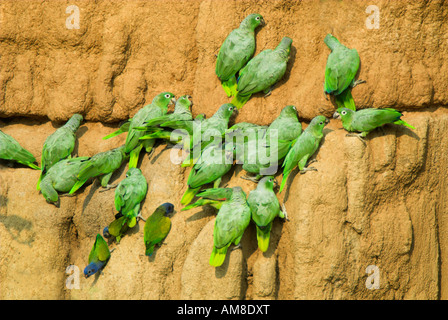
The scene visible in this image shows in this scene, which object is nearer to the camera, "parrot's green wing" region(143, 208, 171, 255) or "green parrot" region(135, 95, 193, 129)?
"parrot's green wing" region(143, 208, 171, 255)

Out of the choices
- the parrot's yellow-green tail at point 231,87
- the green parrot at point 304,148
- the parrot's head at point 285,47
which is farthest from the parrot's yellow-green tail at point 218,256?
the parrot's head at point 285,47

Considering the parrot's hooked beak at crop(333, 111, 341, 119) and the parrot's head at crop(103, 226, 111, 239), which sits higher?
the parrot's hooked beak at crop(333, 111, 341, 119)

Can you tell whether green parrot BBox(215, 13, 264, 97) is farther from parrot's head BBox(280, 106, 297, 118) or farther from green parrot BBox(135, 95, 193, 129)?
parrot's head BBox(280, 106, 297, 118)

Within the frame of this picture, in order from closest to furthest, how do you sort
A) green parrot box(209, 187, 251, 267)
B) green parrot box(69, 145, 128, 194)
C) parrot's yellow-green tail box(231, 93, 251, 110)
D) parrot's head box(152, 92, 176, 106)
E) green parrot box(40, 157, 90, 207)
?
green parrot box(209, 187, 251, 267) < green parrot box(69, 145, 128, 194) < green parrot box(40, 157, 90, 207) < parrot's yellow-green tail box(231, 93, 251, 110) < parrot's head box(152, 92, 176, 106)

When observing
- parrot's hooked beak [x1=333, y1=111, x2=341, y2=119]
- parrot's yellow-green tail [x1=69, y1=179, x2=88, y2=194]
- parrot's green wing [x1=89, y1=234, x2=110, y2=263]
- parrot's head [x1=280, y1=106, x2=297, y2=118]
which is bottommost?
parrot's green wing [x1=89, y1=234, x2=110, y2=263]

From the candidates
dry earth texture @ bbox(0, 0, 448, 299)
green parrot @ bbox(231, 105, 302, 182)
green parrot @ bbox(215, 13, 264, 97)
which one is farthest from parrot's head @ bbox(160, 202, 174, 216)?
green parrot @ bbox(215, 13, 264, 97)

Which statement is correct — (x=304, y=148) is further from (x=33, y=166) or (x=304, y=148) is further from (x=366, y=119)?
(x=33, y=166)

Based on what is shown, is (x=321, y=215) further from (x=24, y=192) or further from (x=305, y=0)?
(x=24, y=192)

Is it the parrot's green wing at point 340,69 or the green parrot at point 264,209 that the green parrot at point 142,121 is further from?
the parrot's green wing at point 340,69
